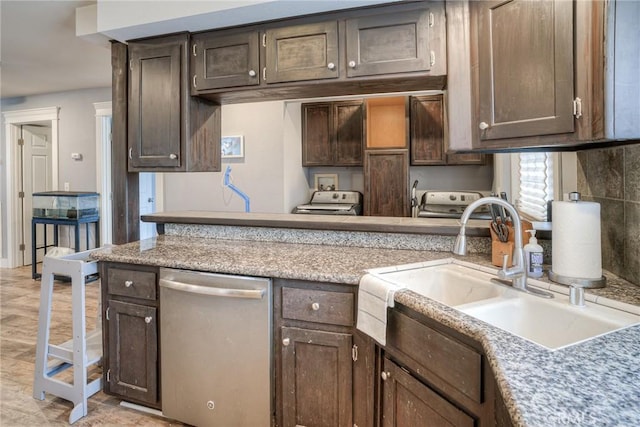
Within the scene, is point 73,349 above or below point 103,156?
below

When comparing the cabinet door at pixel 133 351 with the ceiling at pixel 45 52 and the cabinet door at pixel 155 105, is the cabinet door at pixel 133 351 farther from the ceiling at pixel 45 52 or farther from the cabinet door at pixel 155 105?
the ceiling at pixel 45 52

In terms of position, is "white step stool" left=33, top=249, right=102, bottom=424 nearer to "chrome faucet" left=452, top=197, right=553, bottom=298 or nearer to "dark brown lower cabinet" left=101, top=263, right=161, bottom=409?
"dark brown lower cabinet" left=101, top=263, right=161, bottom=409

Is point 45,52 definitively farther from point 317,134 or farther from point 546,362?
point 546,362

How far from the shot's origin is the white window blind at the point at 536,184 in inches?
84.7

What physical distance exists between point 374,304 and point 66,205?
15.6 feet

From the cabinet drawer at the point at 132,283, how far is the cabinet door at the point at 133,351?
0.19 ft

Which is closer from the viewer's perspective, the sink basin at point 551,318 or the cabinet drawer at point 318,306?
the sink basin at point 551,318

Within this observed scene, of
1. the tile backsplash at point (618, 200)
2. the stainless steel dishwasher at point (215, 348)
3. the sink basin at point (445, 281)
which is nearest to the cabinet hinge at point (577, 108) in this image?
the tile backsplash at point (618, 200)

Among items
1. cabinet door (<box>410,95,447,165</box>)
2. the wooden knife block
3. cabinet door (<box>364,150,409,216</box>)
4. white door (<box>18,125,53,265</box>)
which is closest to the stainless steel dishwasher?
the wooden knife block

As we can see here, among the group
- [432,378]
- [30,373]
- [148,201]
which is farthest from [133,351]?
[148,201]

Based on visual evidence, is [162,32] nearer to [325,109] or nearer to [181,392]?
[181,392]

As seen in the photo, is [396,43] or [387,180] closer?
[396,43]

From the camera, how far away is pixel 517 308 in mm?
1246

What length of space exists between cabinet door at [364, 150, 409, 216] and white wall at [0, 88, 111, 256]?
139 inches
